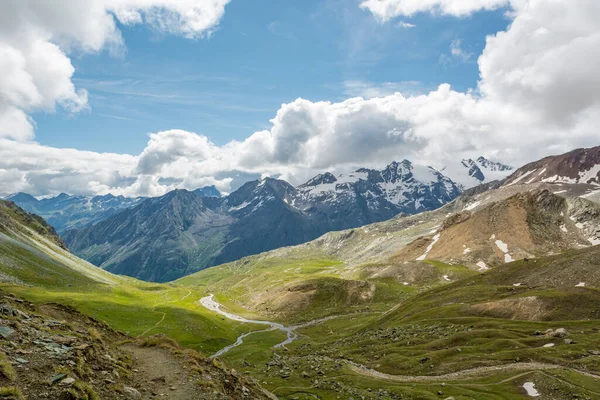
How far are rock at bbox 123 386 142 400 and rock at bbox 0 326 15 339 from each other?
27.6 feet

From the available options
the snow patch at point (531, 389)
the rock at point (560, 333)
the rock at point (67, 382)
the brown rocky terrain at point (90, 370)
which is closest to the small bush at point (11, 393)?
the brown rocky terrain at point (90, 370)

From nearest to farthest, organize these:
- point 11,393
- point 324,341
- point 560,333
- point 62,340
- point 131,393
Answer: point 11,393, point 131,393, point 62,340, point 560,333, point 324,341

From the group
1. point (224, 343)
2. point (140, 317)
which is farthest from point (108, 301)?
point (224, 343)

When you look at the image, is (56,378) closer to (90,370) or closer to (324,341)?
(90,370)

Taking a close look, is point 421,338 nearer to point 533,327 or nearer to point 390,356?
point 390,356

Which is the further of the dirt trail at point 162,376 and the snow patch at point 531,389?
the snow patch at point 531,389

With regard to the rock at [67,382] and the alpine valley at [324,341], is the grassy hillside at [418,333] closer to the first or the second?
the alpine valley at [324,341]

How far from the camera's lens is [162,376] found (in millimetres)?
29656

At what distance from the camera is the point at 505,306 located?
9394 centimetres

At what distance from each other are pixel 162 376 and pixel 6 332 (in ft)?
36.1

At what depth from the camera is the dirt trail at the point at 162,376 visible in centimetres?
2685

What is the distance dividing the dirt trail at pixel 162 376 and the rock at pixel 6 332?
8.81 metres

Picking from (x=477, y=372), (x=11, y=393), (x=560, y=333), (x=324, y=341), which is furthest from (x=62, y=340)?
(x=324, y=341)

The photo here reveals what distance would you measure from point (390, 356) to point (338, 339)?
1498 inches
